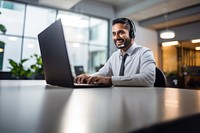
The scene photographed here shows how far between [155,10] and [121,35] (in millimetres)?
4458

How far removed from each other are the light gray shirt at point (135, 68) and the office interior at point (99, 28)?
3189mm

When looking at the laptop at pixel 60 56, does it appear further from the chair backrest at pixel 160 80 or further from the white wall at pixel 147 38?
the white wall at pixel 147 38

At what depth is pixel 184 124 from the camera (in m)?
0.18

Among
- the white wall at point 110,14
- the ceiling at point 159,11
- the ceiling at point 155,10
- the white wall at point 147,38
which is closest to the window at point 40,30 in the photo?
the white wall at point 110,14

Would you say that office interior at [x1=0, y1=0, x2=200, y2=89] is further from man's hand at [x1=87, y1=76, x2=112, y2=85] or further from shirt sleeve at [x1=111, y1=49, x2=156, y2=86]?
man's hand at [x1=87, y1=76, x2=112, y2=85]

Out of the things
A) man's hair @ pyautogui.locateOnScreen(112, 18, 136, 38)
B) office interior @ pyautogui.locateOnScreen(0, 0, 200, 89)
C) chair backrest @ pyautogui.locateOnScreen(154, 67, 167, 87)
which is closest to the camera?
chair backrest @ pyautogui.locateOnScreen(154, 67, 167, 87)

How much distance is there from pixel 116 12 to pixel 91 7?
40.3 inches

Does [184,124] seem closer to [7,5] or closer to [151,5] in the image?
[151,5]

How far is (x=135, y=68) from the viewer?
4.74 ft

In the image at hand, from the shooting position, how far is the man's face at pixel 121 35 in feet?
5.10

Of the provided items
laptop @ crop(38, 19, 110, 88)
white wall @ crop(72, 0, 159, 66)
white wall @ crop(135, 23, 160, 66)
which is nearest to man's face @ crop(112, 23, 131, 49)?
laptop @ crop(38, 19, 110, 88)

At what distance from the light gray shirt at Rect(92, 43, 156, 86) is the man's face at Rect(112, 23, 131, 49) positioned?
8 centimetres

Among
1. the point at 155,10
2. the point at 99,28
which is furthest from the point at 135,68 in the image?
the point at 99,28

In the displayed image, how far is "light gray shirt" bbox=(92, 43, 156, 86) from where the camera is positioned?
994mm
